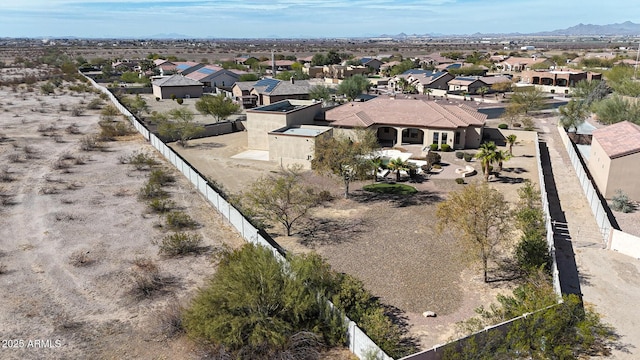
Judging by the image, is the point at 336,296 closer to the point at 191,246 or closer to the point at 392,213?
the point at 191,246

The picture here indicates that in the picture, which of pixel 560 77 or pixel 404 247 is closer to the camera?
pixel 404 247

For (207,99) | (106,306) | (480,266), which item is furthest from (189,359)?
(207,99)

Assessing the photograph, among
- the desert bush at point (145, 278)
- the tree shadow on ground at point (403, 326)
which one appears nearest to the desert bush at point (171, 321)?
the desert bush at point (145, 278)

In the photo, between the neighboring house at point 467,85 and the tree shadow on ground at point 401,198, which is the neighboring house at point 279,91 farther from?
the tree shadow on ground at point 401,198

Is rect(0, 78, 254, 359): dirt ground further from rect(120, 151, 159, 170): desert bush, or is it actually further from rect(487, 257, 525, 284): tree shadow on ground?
rect(487, 257, 525, 284): tree shadow on ground

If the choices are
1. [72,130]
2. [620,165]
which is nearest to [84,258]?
[620,165]

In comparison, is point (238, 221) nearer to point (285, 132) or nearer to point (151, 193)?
point (151, 193)

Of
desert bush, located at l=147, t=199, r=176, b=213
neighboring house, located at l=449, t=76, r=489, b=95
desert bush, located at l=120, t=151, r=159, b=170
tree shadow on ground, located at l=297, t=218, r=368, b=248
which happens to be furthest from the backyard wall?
neighboring house, located at l=449, t=76, r=489, b=95
